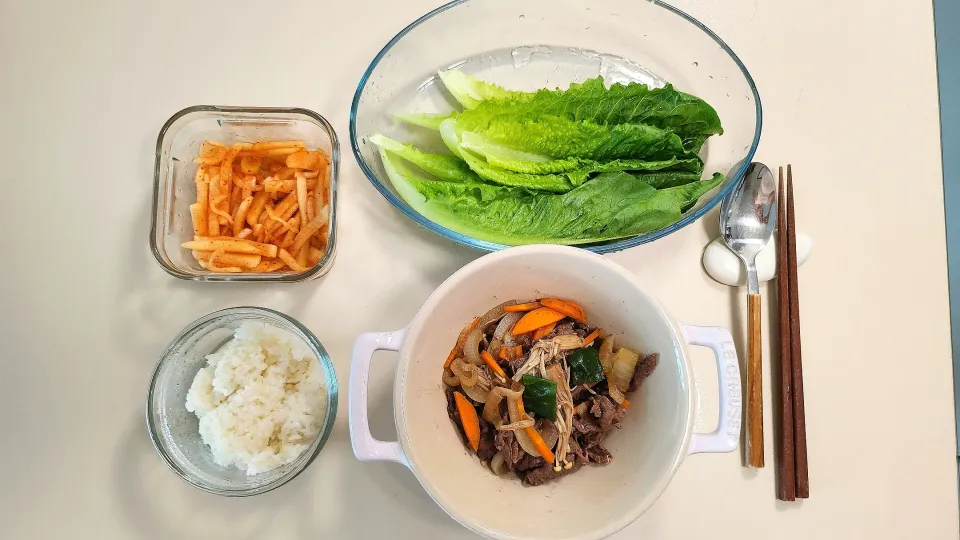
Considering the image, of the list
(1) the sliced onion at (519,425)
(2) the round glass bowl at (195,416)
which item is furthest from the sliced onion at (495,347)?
(2) the round glass bowl at (195,416)

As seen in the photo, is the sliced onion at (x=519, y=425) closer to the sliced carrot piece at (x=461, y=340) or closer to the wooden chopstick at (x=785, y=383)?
the sliced carrot piece at (x=461, y=340)

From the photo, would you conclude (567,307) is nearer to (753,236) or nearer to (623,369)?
(623,369)
